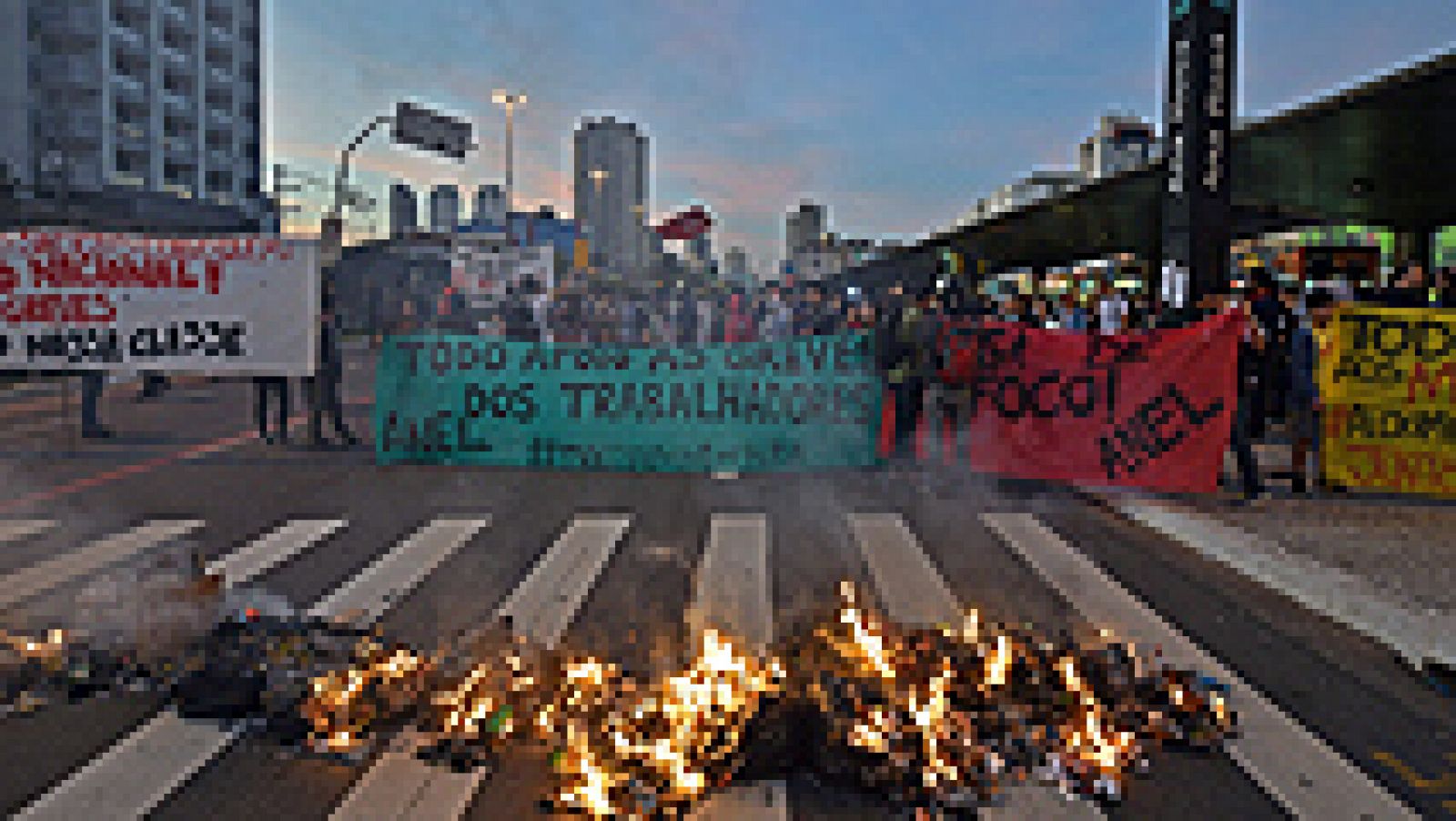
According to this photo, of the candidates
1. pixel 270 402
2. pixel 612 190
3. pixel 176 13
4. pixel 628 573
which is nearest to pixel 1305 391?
pixel 628 573

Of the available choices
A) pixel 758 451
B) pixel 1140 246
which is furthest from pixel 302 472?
pixel 1140 246

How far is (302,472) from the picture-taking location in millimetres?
10984

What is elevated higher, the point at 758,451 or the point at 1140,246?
the point at 1140,246

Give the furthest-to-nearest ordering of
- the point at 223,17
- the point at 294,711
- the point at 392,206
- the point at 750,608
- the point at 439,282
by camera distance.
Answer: the point at 392,206 → the point at 223,17 → the point at 439,282 → the point at 750,608 → the point at 294,711

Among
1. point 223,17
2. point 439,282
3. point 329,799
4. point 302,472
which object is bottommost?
point 329,799

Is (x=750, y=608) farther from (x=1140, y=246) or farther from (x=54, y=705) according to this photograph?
(x=1140, y=246)

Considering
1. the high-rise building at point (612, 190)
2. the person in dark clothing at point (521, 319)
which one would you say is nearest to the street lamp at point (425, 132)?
the person in dark clothing at point (521, 319)

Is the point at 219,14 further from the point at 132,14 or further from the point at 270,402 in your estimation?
the point at 270,402

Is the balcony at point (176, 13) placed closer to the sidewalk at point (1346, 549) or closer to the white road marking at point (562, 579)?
the white road marking at point (562, 579)

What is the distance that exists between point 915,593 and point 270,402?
33.3ft

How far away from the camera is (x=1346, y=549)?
25.6 ft

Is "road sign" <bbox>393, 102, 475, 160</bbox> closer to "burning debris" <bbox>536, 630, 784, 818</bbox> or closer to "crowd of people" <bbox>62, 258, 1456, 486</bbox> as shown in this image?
"crowd of people" <bbox>62, 258, 1456, 486</bbox>

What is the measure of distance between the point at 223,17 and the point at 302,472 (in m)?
77.9

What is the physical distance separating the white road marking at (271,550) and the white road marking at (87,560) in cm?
75
